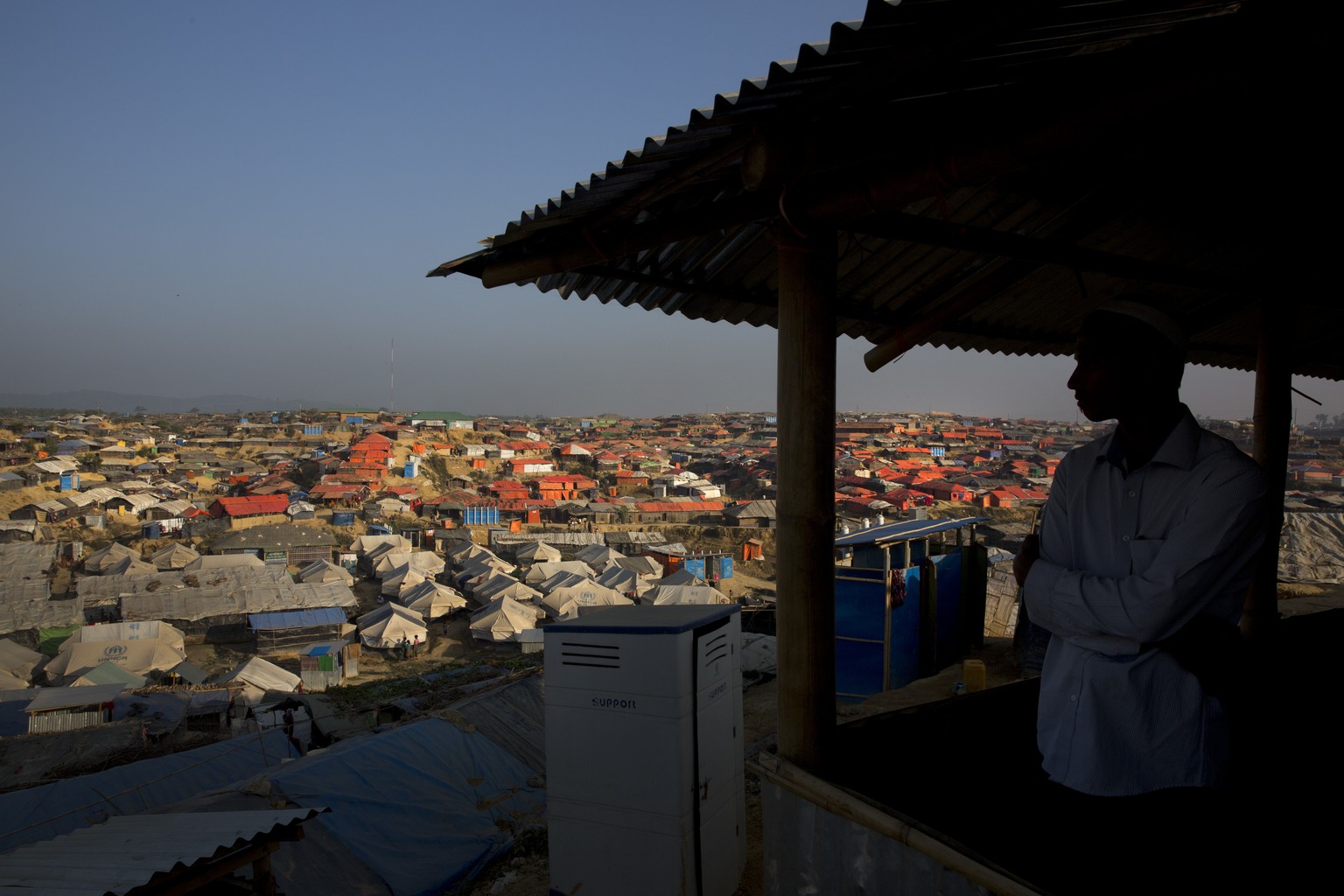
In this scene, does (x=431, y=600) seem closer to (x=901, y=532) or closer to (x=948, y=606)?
(x=948, y=606)

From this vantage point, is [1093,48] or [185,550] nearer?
[1093,48]

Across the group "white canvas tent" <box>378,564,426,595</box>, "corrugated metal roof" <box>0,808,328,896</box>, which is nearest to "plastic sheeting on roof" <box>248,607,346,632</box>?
"white canvas tent" <box>378,564,426,595</box>

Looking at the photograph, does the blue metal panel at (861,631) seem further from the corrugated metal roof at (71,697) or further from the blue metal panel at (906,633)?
the corrugated metal roof at (71,697)

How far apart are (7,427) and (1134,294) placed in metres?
75.9

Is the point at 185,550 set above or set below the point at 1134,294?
below

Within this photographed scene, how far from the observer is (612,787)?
281cm

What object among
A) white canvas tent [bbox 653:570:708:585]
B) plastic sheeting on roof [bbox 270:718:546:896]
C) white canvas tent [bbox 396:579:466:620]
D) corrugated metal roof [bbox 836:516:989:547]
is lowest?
white canvas tent [bbox 396:579:466:620]

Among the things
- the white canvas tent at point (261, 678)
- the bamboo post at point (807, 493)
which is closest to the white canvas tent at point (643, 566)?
the white canvas tent at point (261, 678)

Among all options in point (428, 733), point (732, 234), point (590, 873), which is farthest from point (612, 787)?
point (428, 733)

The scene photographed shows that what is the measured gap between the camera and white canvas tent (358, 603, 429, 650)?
19703 mm

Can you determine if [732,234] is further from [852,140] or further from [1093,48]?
[1093,48]

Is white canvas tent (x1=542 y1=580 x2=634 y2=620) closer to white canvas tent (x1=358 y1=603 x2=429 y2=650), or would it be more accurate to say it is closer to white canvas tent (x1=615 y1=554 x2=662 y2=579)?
white canvas tent (x1=615 y1=554 x2=662 y2=579)

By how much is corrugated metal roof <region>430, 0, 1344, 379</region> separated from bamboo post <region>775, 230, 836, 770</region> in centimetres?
17

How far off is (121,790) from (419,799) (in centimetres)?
257
